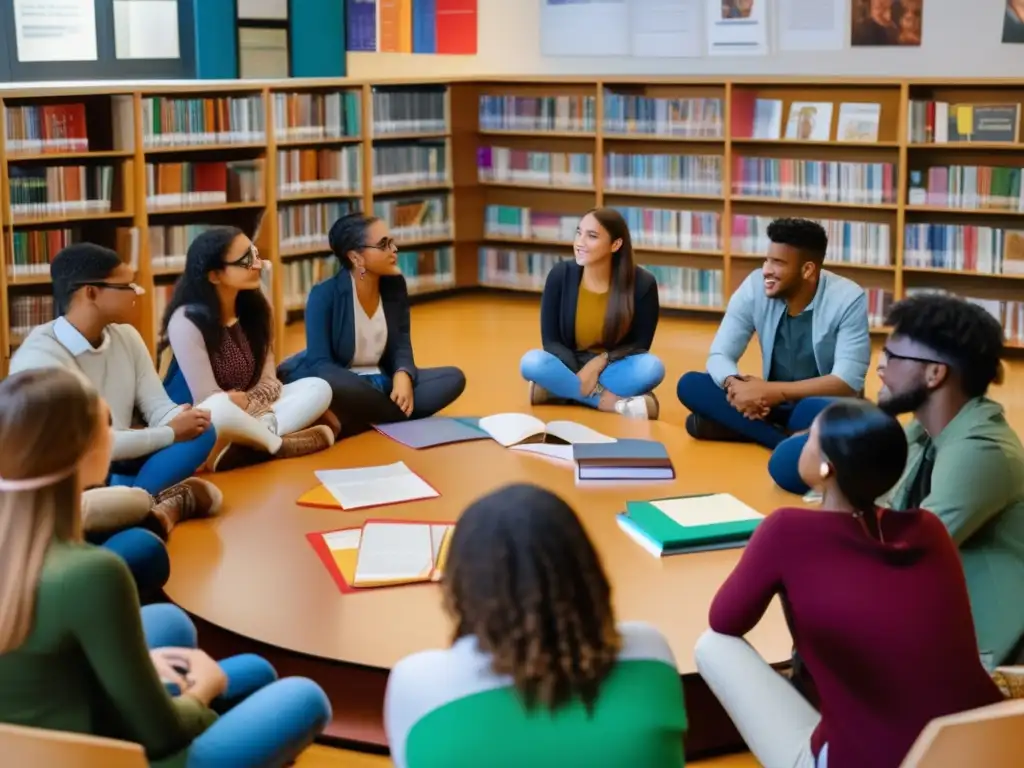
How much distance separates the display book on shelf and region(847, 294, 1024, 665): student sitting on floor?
4509mm

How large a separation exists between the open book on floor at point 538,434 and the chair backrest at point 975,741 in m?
2.79

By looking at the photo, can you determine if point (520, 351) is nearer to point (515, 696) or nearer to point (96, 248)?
point (96, 248)

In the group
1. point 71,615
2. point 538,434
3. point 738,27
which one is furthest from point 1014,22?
point 71,615

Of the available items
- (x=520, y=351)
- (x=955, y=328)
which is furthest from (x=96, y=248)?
(x=520, y=351)

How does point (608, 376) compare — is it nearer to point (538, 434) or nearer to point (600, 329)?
point (600, 329)

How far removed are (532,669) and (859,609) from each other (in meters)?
0.64

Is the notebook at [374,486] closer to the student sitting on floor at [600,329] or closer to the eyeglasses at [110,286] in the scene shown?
the eyeglasses at [110,286]

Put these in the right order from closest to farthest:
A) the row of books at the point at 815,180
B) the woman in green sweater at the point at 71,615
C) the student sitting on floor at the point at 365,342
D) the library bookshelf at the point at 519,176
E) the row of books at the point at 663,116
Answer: the woman in green sweater at the point at 71,615
the student sitting on floor at the point at 365,342
the library bookshelf at the point at 519,176
the row of books at the point at 815,180
the row of books at the point at 663,116

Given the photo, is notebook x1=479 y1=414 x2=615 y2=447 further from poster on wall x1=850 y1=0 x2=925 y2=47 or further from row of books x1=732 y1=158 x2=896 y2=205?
poster on wall x1=850 y1=0 x2=925 y2=47

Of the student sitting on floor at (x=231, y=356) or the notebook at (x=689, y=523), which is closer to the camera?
the notebook at (x=689, y=523)

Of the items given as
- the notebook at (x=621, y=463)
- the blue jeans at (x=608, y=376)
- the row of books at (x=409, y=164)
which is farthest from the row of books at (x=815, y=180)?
the notebook at (x=621, y=463)

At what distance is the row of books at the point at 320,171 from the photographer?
7551 mm

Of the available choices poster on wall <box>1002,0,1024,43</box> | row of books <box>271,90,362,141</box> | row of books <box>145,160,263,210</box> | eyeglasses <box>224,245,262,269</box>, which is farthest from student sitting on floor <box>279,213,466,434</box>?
poster on wall <box>1002,0,1024,43</box>

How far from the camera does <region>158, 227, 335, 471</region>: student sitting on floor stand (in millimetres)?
4430
